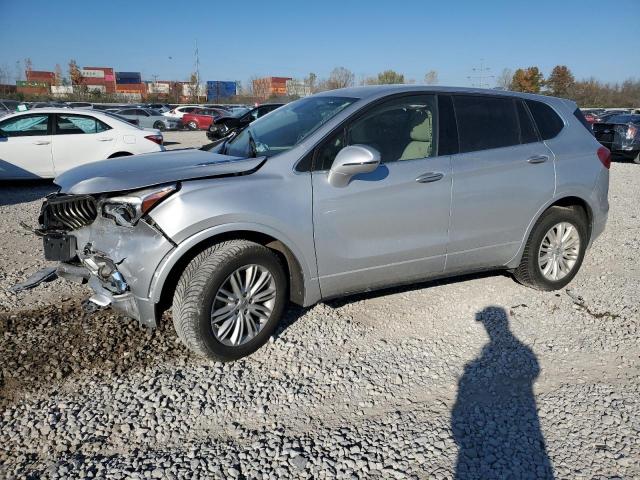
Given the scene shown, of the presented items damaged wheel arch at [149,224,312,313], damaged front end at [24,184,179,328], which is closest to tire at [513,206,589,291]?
damaged wheel arch at [149,224,312,313]

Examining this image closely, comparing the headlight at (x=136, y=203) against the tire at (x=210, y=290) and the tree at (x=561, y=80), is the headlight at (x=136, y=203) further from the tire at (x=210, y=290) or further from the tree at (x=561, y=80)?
the tree at (x=561, y=80)

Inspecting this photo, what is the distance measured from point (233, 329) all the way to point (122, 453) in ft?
3.32

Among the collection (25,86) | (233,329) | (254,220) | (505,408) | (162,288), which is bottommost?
(505,408)

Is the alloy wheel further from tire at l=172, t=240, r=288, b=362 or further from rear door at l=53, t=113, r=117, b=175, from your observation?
rear door at l=53, t=113, r=117, b=175

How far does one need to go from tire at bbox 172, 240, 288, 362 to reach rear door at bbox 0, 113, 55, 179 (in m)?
7.75

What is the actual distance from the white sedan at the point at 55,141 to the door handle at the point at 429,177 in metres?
6.91

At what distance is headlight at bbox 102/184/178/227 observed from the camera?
9.77 ft

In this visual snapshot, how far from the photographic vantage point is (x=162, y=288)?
303 centimetres

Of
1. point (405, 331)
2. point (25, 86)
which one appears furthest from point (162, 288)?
point (25, 86)

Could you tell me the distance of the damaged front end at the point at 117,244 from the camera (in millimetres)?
2969

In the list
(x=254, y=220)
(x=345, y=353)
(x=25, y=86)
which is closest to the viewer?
(x=254, y=220)

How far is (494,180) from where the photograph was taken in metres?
3.99

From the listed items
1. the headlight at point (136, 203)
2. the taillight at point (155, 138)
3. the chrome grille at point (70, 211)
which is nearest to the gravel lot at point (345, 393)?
the chrome grille at point (70, 211)

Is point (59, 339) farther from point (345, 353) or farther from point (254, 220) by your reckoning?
point (345, 353)
